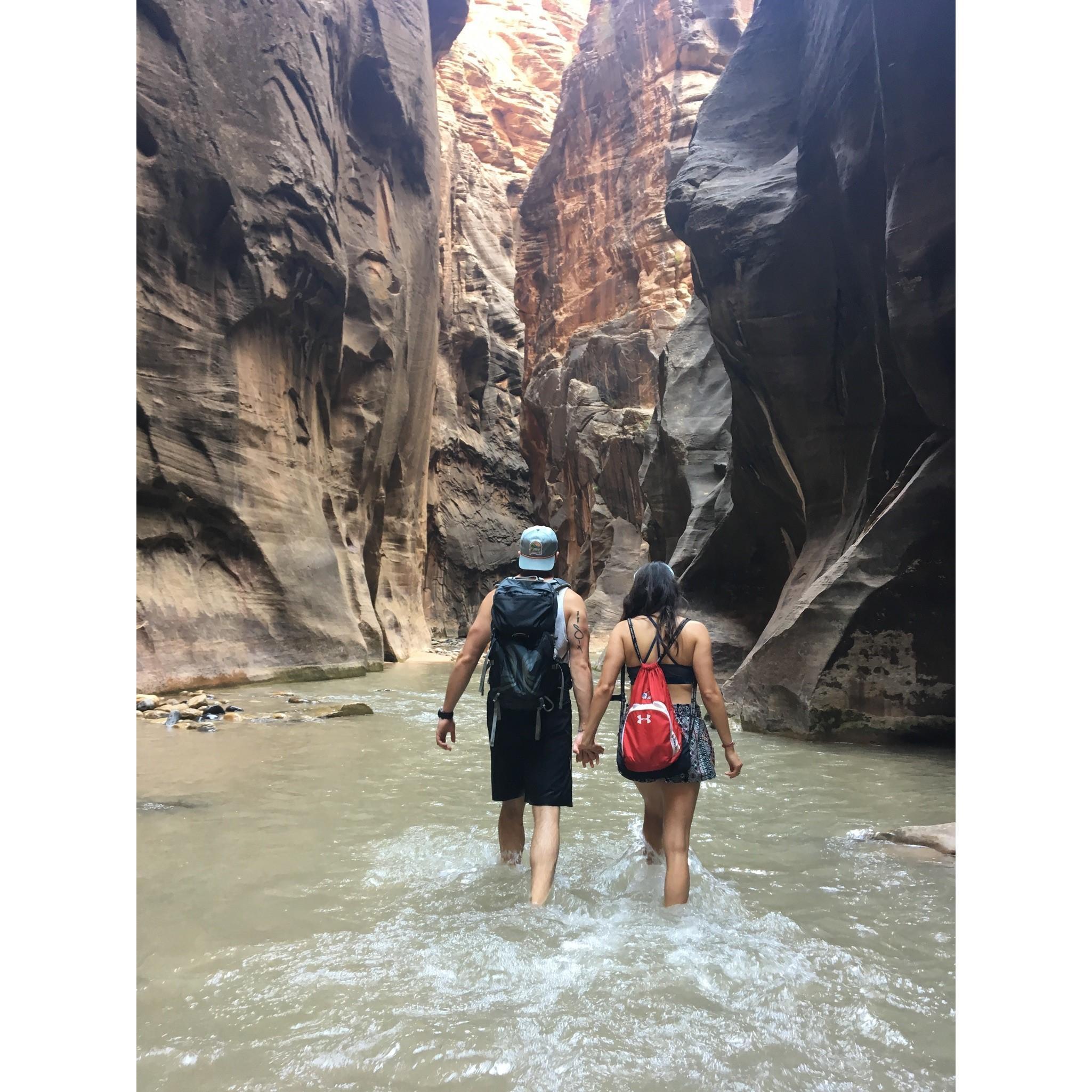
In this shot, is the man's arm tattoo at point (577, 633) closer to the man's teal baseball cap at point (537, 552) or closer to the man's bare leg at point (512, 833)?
the man's teal baseball cap at point (537, 552)

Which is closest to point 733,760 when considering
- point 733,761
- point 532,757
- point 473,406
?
point 733,761

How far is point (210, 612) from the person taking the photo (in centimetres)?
1284

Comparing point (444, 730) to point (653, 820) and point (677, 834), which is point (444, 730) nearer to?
point (653, 820)

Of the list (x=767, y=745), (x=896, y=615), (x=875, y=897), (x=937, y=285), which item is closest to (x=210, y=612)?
(x=767, y=745)

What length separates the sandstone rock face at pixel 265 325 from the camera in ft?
41.2

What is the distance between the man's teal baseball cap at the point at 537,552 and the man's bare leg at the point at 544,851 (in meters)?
1.01

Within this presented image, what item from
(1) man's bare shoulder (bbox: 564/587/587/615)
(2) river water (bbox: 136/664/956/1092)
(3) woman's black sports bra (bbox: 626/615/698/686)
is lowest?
(2) river water (bbox: 136/664/956/1092)

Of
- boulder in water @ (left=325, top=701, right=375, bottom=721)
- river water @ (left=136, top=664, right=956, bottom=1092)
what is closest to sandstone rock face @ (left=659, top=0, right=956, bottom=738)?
river water @ (left=136, top=664, right=956, bottom=1092)

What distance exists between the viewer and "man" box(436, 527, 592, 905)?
3.65 m

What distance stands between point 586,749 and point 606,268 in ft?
130

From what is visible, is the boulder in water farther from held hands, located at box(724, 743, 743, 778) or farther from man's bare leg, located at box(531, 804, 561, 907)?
held hands, located at box(724, 743, 743, 778)

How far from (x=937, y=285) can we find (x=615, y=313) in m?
32.4

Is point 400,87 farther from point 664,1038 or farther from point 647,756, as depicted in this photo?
point 664,1038

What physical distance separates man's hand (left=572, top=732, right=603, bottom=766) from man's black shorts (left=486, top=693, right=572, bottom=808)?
0.17 feet
